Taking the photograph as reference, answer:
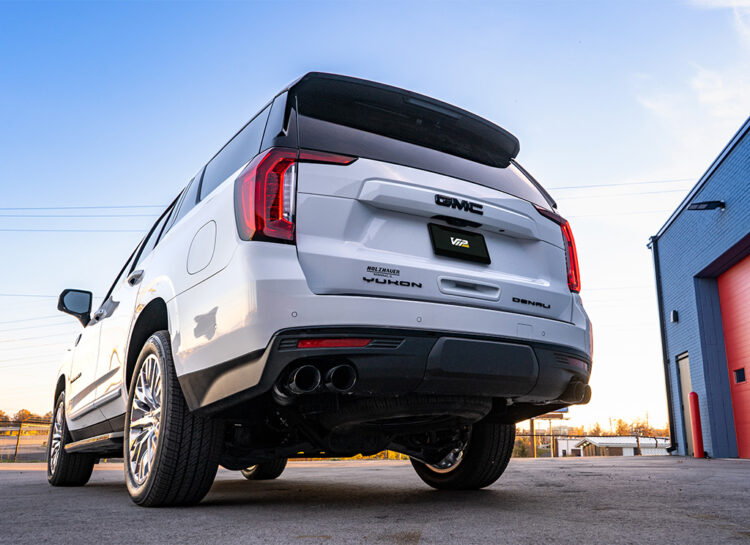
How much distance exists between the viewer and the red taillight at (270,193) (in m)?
2.56

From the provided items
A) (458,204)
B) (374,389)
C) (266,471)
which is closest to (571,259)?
(458,204)

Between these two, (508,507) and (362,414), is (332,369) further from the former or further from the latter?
(508,507)

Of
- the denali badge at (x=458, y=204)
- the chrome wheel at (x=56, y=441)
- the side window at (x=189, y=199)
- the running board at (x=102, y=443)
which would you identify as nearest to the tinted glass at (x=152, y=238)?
the side window at (x=189, y=199)

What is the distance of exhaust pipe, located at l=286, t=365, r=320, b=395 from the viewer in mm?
2451

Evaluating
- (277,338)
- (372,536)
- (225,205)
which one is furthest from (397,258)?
(372,536)

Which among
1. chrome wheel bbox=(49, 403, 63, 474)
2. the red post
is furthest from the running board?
the red post

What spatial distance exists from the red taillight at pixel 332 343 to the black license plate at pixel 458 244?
61cm

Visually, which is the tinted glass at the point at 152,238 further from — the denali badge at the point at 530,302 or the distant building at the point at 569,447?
the distant building at the point at 569,447

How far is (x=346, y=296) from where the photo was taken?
2.52 m

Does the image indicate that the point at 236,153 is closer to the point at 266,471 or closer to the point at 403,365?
the point at 403,365

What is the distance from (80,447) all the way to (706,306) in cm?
1518

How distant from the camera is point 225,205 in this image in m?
2.86

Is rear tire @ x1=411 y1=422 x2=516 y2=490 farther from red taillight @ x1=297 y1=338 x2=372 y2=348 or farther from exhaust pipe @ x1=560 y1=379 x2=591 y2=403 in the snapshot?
red taillight @ x1=297 y1=338 x2=372 y2=348

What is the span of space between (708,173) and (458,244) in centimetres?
1443
